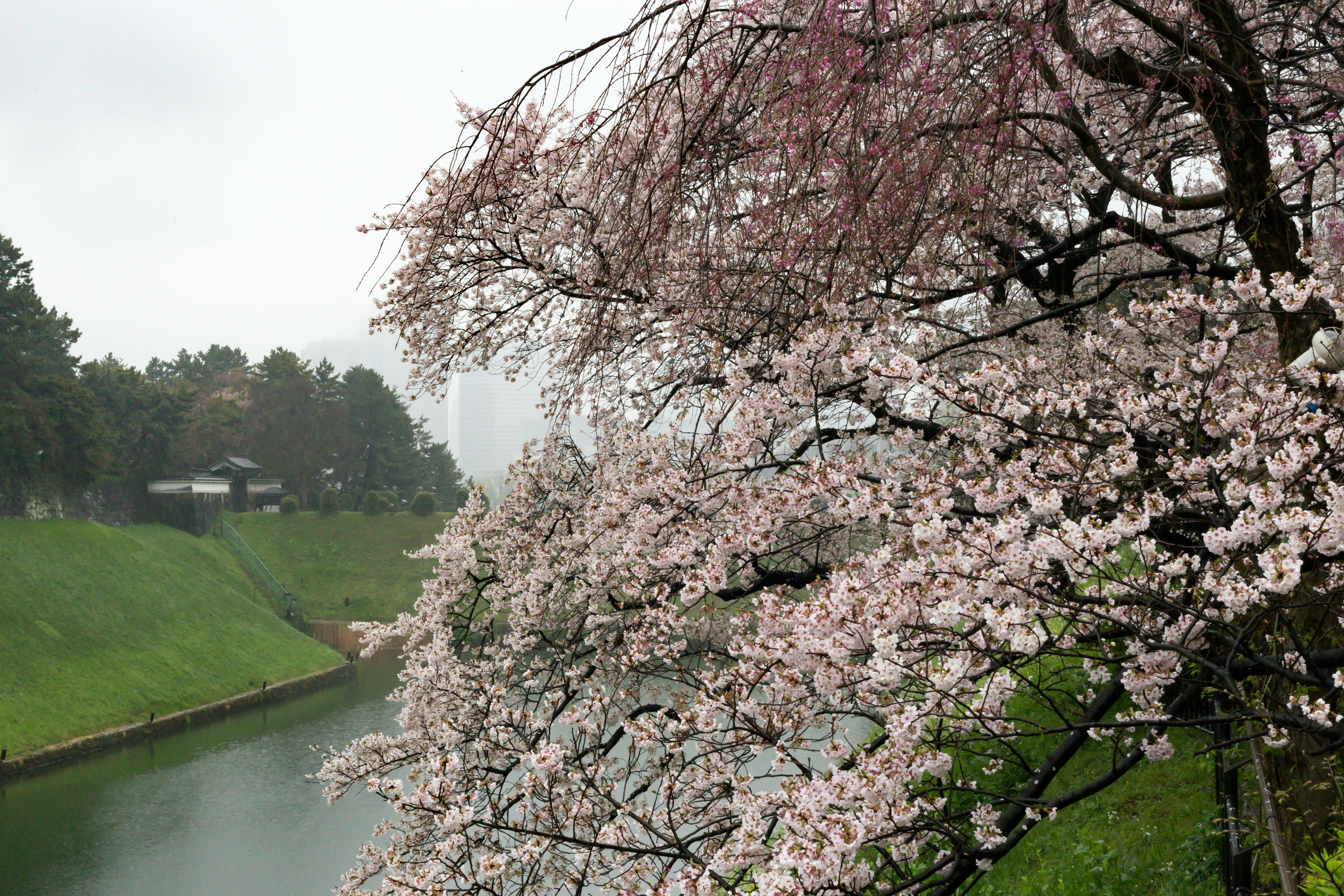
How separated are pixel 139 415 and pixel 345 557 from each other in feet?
33.9

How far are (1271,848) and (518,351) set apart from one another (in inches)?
216

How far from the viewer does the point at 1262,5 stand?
4.19 m

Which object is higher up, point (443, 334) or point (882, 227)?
point (443, 334)

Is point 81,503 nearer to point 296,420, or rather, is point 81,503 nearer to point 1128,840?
point 296,420

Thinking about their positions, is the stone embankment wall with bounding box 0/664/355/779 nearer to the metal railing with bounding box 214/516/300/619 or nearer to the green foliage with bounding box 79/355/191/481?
the metal railing with bounding box 214/516/300/619

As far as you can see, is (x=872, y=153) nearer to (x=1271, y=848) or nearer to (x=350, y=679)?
(x=1271, y=848)

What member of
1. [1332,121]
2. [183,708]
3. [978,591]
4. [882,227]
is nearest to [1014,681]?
[978,591]

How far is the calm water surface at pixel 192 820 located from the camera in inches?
536

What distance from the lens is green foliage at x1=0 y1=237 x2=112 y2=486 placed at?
26469 millimetres

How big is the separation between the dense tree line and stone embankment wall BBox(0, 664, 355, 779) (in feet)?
33.5

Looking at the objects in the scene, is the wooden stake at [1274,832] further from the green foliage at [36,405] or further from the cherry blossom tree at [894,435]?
the green foliage at [36,405]

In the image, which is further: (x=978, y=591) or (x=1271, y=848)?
(x=1271, y=848)

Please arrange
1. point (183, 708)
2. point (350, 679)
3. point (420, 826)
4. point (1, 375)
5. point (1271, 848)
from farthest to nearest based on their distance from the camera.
Answer: 1. point (350, 679)
2. point (1, 375)
3. point (183, 708)
4. point (420, 826)
5. point (1271, 848)

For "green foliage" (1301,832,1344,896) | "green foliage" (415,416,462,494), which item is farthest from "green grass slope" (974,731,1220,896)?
"green foliage" (415,416,462,494)
